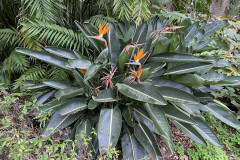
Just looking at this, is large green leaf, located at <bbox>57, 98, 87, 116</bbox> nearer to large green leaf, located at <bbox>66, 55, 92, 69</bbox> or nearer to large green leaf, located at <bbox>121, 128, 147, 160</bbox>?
large green leaf, located at <bbox>66, 55, 92, 69</bbox>

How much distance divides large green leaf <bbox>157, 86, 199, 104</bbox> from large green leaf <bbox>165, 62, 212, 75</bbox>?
26cm

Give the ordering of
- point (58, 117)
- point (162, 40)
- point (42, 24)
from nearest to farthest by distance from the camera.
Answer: point (58, 117) < point (162, 40) < point (42, 24)

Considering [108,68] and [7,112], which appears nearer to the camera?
[7,112]

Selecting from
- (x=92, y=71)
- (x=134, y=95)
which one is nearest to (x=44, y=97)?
(x=92, y=71)

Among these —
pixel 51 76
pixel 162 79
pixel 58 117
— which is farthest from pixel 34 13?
pixel 162 79

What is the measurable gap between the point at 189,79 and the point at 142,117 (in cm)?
57

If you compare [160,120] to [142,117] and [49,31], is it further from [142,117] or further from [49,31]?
[49,31]

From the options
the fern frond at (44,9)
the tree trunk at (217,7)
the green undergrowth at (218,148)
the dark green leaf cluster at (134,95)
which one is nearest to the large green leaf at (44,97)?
the dark green leaf cluster at (134,95)

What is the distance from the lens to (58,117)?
1.58m

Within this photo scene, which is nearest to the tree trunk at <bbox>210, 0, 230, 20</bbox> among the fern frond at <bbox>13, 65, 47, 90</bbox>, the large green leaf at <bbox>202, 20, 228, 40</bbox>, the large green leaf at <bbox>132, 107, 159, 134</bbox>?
the large green leaf at <bbox>202, 20, 228, 40</bbox>

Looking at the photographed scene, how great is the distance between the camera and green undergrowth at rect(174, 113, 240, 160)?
184cm

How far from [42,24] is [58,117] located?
3.91 feet

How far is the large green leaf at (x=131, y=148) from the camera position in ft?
4.91

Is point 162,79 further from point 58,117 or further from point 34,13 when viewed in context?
point 34,13
